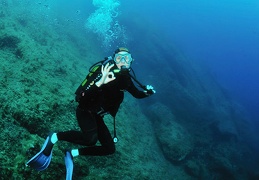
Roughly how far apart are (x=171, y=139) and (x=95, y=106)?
771 centimetres

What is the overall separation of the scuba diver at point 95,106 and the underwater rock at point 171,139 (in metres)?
7.05

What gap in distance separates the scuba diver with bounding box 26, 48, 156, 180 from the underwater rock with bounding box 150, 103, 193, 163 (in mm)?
7051

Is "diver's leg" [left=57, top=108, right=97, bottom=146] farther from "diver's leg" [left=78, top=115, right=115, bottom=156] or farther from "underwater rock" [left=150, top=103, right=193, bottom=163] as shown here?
"underwater rock" [left=150, top=103, right=193, bottom=163]

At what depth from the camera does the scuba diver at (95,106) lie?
10.7 ft

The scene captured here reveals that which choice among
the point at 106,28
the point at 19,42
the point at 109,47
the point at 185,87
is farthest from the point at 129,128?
the point at 106,28

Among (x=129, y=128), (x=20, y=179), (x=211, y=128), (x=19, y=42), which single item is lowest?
(x=211, y=128)

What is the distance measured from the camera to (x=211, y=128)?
51.2 feet

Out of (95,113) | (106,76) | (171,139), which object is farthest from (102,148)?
(171,139)

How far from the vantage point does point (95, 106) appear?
353cm

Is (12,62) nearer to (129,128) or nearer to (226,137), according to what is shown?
(129,128)

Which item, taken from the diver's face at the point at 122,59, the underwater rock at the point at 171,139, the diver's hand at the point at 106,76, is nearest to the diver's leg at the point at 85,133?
the diver's hand at the point at 106,76

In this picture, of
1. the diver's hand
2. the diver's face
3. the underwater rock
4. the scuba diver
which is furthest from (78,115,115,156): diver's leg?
the underwater rock

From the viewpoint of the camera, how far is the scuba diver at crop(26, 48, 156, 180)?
3270 mm

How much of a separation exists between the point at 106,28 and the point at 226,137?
1930cm
